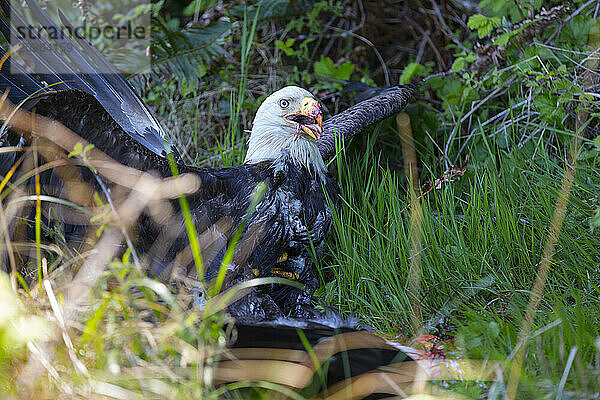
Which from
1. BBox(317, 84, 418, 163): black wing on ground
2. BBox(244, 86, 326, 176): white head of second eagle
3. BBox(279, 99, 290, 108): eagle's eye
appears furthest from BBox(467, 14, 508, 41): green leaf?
BBox(279, 99, 290, 108): eagle's eye

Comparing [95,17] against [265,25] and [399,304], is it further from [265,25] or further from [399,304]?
[399,304]

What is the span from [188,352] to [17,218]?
145 cm

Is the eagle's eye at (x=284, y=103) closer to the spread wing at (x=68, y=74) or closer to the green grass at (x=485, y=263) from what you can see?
the green grass at (x=485, y=263)

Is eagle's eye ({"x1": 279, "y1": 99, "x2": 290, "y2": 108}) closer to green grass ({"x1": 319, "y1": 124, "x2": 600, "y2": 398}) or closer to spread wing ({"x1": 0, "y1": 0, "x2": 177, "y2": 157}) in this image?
green grass ({"x1": 319, "y1": 124, "x2": 600, "y2": 398})

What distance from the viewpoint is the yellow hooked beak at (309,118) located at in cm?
334

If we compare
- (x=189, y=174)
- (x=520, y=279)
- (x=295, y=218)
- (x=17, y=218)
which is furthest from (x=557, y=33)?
(x=17, y=218)

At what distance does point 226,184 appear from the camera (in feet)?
10.8

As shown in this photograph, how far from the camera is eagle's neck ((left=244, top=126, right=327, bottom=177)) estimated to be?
3.39 meters

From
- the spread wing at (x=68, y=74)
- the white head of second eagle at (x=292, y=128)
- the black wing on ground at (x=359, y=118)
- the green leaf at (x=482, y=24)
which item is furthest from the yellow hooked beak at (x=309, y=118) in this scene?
the green leaf at (x=482, y=24)

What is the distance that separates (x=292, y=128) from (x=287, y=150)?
0.13 metres

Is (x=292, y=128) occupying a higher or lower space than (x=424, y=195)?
higher

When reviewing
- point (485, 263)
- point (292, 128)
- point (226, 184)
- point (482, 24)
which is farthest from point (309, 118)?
point (482, 24)

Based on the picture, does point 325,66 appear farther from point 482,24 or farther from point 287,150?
point 287,150

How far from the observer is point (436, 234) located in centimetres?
328
